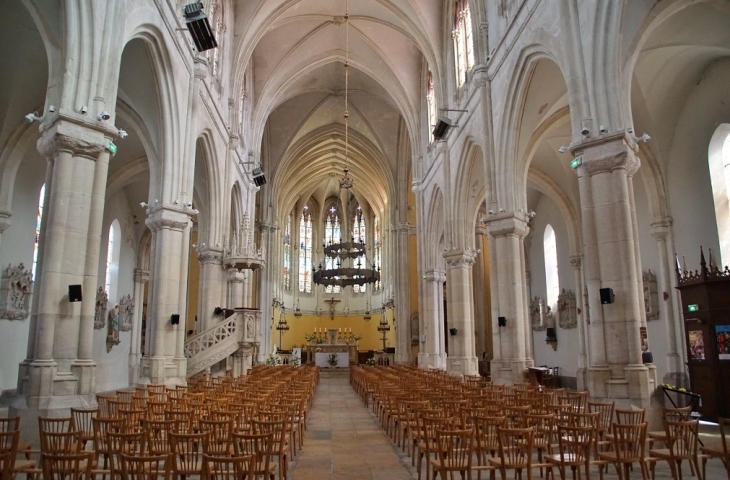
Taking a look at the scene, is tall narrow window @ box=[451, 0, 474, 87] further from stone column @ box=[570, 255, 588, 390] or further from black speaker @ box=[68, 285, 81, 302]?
black speaker @ box=[68, 285, 81, 302]

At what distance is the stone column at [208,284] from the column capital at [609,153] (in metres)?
14.1

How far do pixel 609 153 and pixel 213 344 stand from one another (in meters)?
13.2

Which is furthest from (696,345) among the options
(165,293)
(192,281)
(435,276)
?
(192,281)

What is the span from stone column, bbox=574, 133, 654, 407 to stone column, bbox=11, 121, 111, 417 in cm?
891

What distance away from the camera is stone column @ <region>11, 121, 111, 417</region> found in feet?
29.0

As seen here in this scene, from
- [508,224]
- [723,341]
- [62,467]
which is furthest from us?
[508,224]

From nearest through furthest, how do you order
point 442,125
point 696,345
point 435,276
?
point 696,345 → point 442,125 → point 435,276

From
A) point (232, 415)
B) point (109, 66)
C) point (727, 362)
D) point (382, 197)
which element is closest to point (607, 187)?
point (727, 362)

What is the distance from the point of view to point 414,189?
30297mm

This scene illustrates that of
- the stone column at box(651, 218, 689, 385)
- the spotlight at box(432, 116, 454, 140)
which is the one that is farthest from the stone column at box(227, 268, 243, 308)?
the stone column at box(651, 218, 689, 385)

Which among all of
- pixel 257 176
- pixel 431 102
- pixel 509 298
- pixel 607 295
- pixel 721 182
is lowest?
pixel 607 295

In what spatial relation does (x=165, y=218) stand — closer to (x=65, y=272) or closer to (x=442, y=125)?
(x=65, y=272)

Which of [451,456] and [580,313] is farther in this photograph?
[580,313]

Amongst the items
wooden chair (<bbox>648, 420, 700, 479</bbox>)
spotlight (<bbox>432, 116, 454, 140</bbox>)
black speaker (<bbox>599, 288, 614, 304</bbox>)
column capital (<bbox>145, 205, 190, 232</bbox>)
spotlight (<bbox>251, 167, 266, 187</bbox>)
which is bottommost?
wooden chair (<bbox>648, 420, 700, 479</bbox>)
